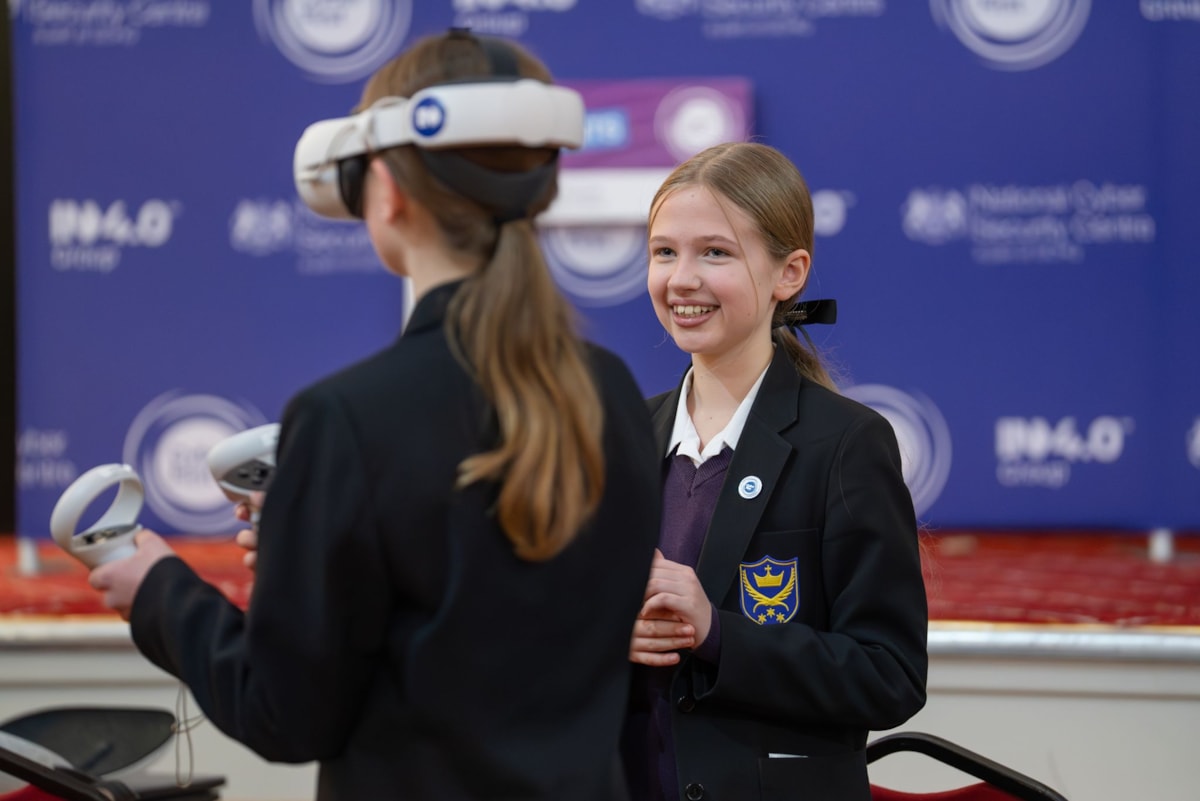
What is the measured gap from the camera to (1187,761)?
292 centimetres

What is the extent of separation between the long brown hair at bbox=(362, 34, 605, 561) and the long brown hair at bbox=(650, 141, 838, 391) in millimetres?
538

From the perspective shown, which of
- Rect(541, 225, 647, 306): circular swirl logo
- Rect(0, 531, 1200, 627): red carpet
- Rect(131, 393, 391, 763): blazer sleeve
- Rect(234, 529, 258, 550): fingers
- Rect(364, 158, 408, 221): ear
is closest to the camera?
Rect(131, 393, 391, 763): blazer sleeve

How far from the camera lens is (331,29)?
469 centimetres

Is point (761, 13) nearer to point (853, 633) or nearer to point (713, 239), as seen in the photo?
point (713, 239)

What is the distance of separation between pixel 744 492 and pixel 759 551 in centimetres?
7

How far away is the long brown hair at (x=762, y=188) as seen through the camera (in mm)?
1666

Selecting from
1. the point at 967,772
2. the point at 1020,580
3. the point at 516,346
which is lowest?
the point at 1020,580

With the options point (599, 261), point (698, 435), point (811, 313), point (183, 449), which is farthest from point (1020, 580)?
point (183, 449)

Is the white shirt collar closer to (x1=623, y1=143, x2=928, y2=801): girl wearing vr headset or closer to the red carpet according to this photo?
(x1=623, y1=143, x2=928, y2=801): girl wearing vr headset

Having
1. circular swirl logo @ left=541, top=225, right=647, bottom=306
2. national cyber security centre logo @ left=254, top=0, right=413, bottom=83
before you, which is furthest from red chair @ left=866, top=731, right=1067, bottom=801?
national cyber security centre logo @ left=254, top=0, right=413, bottom=83

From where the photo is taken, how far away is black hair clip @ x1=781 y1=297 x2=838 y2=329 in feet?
5.80

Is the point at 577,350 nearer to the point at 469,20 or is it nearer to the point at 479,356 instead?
the point at 479,356

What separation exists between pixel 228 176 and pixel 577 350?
3.85m

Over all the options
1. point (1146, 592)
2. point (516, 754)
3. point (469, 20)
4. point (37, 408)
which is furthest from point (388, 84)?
point (37, 408)
